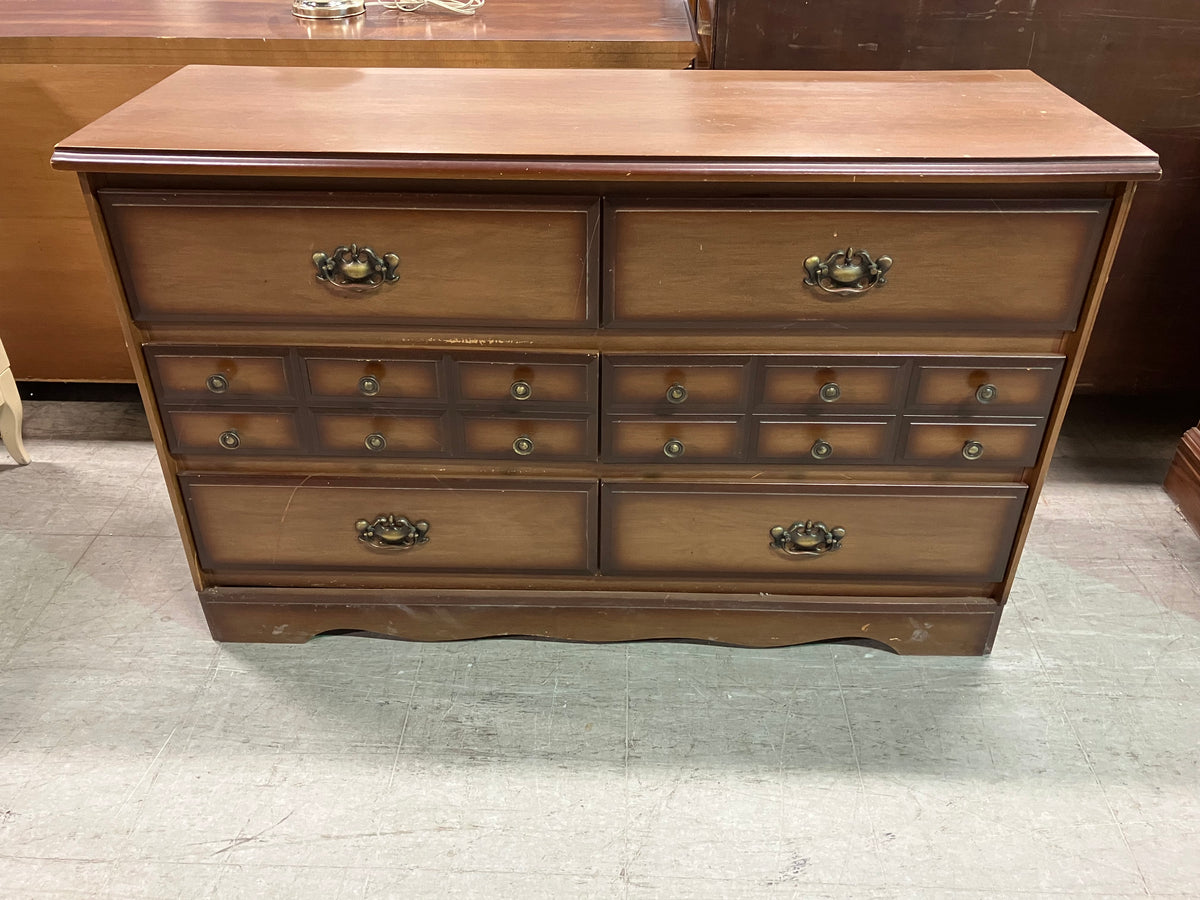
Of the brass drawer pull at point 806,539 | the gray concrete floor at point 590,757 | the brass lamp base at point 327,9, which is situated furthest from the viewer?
the brass lamp base at point 327,9

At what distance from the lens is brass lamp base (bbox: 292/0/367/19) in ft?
6.73

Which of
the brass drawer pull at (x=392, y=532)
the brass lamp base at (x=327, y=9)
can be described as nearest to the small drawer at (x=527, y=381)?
the brass drawer pull at (x=392, y=532)

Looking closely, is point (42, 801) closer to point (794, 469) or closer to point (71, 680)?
point (71, 680)

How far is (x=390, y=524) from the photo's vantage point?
5.18 ft

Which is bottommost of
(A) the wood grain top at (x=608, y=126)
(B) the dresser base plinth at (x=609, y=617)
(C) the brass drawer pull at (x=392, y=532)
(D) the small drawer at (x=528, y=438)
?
(B) the dresser base plinth at (x=609, y=617)

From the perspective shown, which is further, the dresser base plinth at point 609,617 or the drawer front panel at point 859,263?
the dresser base plinth at point 609,617

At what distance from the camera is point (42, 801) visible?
1.43 meters

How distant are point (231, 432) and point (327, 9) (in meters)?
1.14

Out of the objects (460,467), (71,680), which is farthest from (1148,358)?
(71,680)

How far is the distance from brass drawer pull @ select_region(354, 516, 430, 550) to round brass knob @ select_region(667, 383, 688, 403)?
505mm

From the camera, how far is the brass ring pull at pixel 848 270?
51.6 inches

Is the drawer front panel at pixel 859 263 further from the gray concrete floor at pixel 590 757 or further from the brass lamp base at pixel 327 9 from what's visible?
the brass lamp base at pixel 327 9

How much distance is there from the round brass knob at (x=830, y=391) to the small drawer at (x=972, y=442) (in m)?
0.13

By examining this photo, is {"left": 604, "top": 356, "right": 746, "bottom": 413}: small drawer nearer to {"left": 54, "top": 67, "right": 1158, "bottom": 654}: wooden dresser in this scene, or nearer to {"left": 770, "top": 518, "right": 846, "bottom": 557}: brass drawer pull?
{"left": 54, "top": 67, "right": 1158, "bottom": 654}: wooden dresser
